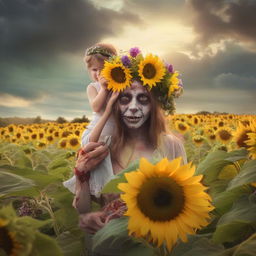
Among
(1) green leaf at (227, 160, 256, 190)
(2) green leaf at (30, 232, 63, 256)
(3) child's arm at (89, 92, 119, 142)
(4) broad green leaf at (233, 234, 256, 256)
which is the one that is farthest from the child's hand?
(2) green leaf at (30, 232, 63, 256)

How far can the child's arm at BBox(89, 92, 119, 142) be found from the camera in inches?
109

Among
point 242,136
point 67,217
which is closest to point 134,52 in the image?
point 242,136

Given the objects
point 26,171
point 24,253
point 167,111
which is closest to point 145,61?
point 167,111

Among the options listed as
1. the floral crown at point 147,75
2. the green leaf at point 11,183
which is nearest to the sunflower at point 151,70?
the floral crown at point 147,75

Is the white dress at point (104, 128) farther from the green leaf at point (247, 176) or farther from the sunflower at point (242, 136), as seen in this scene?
the green leaf at point (247, 176)

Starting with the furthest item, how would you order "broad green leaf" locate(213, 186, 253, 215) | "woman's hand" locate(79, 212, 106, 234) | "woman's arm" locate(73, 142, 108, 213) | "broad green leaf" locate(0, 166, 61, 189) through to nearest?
"woman's arm" locate(73, 142, 108, 213), "woman's hand" locate(79, 212, 106, 234), "broad green leaf" locate(213, 186, 253, 215), "broad green leaf" locate(0, 166, 61, 189)

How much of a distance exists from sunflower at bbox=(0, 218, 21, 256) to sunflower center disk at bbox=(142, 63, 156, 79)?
6.55ft

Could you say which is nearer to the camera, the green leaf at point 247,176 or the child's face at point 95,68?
the green leaf at point 247,176

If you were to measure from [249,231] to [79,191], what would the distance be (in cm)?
134

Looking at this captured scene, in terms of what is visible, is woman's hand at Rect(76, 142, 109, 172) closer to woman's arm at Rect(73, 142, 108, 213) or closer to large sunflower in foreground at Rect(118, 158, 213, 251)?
woman's arm at Rect(73, 142, 108, 213)

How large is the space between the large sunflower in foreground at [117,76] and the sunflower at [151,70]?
9cm

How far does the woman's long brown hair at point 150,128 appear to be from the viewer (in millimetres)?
2822

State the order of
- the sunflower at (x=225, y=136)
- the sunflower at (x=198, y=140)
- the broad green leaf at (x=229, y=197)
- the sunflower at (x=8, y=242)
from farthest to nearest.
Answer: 1. the sunflower at (x=198, y=140)
2. the sunflower at (x=225, y=136)
3. the broad green leaf at (x=229, y=197)
4. the sunflower at (x=8, y=242)

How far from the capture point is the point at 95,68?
3564 mm
